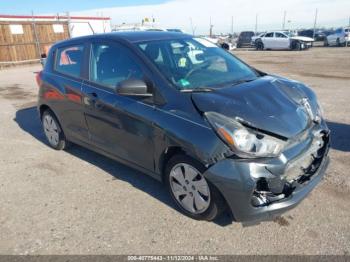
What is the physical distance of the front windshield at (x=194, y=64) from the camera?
3.49 meters

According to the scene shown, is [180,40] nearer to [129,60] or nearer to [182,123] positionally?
[129,60]

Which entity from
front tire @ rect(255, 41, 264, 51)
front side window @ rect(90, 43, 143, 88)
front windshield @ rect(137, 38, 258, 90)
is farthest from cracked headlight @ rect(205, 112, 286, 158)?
front tire @ rect(255, 41, 264, 51)

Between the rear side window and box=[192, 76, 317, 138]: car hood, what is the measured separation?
2049mm

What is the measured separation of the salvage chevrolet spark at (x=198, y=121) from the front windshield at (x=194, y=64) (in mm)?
14

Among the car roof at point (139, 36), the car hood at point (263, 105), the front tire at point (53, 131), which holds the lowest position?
the front tire at point (53, 131)

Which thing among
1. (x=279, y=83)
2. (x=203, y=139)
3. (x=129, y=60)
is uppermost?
(x=129, y=60)

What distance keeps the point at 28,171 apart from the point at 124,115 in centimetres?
197

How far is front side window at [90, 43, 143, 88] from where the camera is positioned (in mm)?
3686

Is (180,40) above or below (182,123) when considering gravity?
above

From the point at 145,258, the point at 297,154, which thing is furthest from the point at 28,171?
the point at 297,154

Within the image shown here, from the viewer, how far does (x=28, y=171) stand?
15.3ft

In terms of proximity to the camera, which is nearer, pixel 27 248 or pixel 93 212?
pixel 27 248

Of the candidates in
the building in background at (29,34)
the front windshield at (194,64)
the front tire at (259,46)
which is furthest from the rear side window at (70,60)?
the front tire at (259,46)

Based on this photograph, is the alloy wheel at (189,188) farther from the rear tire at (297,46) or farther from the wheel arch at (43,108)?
the rear tire at (297,46)
